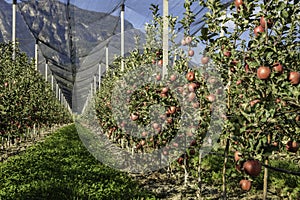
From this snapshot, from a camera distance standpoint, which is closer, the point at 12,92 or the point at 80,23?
the point at 12,92

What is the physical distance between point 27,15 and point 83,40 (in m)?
2.67

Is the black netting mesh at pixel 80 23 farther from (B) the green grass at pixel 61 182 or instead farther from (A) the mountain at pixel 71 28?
(B) the green grass at pixel 61 182

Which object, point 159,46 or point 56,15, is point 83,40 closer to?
point 56,15

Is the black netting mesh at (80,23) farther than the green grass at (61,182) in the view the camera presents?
Answer: Yes

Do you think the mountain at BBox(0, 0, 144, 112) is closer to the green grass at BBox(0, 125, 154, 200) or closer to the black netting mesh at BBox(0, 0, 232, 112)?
the black netting mesh at BBox(0, 0, 232, 112)

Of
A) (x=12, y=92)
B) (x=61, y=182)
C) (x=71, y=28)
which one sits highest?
(x=71, y=28)

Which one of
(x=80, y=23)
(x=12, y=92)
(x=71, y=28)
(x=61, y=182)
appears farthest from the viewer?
(x=71, y=28)

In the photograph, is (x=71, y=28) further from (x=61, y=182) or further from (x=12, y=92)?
(x=61, y=182)

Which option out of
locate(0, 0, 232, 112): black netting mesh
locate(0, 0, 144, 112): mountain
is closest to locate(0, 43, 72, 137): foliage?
locate(0, 0, 232, 112): black netting mesh

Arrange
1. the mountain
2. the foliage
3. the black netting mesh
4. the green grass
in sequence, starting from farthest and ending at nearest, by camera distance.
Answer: the mountain < the black netting mesh < the foliage < the green grass

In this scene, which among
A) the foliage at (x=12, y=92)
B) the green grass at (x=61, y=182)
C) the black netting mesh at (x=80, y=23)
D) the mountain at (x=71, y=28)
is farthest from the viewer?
the mountain at (x=71, y=28)

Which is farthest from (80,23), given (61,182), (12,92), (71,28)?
(61,182)

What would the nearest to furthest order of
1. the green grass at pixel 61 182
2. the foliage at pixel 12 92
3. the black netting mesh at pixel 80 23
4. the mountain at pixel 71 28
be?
the green grass at pixel 61 182 → the foliage at pixel 12 92 → the black netting mesh at pixel 80 23 → the mountain at pixel 71 28

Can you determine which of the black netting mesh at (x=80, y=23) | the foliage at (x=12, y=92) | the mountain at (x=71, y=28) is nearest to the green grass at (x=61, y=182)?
the foliage at (x=12, y=92)
